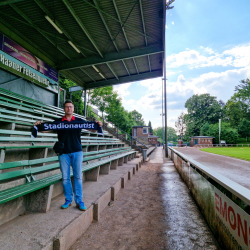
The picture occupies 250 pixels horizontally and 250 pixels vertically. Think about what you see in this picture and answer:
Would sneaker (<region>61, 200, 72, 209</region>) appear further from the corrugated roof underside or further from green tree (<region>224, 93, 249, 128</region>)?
green tree (<region>224, 93, 249, 128</region>)

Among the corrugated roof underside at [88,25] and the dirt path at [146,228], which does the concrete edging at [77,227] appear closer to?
the dirt path at [146,228]

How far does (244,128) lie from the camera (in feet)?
170

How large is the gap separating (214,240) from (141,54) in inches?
386

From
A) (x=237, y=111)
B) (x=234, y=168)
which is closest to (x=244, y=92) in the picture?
(x=237, y=111)

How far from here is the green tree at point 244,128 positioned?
51472 mm

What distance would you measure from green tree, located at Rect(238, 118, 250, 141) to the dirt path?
58.1 m

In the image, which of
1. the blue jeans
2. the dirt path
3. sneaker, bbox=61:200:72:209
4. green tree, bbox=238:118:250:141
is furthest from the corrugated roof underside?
green tree, bbox=238:118:250:141

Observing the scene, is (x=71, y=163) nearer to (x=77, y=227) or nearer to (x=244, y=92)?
(x=77, y=227)

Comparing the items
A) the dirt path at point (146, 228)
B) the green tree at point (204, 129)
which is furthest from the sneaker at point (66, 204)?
the green tree at point (204, 129)

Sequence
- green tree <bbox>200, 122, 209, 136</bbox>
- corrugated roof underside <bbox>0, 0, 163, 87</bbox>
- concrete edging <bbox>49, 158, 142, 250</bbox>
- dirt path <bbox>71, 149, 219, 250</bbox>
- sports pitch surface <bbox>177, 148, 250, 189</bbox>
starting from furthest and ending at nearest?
1. green tree <bbox>200, 122, 209, 136</bbox>
2. corrugated roof underside <bbox>0, 0, 163, 87</bbox>
3. sports pitch surface <bbox>177, 148, 250, 189</bbox>
4. dirt path <bbox>71, 149, 219, 250</bbox>
5. concrete edging <bbox>49, 158, 142, 250</bbox>

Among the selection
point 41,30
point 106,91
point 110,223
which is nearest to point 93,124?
point 110,223

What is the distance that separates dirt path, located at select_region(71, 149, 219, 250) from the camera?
2.50m

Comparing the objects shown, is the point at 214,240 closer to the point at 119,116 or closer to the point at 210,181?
the point at 210,181

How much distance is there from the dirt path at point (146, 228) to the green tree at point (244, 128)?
58063mm
